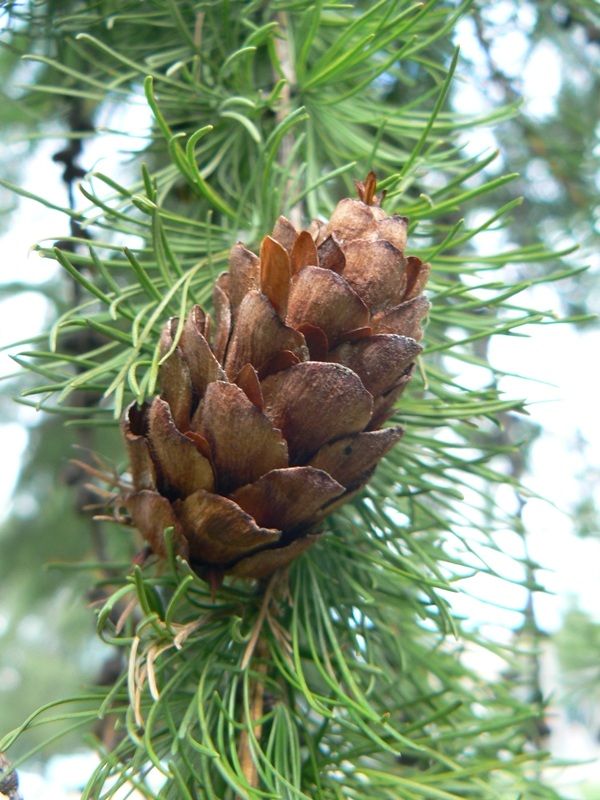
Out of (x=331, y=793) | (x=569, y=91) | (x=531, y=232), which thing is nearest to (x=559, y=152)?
(x=531, y=232)

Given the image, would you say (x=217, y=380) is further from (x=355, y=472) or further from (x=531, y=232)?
(x=531, y=232)

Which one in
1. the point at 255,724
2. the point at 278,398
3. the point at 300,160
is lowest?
the point at 255,724

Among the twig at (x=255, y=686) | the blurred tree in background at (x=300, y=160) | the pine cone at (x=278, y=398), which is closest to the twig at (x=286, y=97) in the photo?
the blurred tree in background at (x=300, y=160)

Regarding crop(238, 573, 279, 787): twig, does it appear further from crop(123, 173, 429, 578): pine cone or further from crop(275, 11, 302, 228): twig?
crop(275, 11, 302, 228): twig

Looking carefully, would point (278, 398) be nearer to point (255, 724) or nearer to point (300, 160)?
point (255, 724)

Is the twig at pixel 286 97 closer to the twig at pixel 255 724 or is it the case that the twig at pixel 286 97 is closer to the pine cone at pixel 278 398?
the pine cone at pixel 278 398

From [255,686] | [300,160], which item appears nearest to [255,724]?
[255,686]
